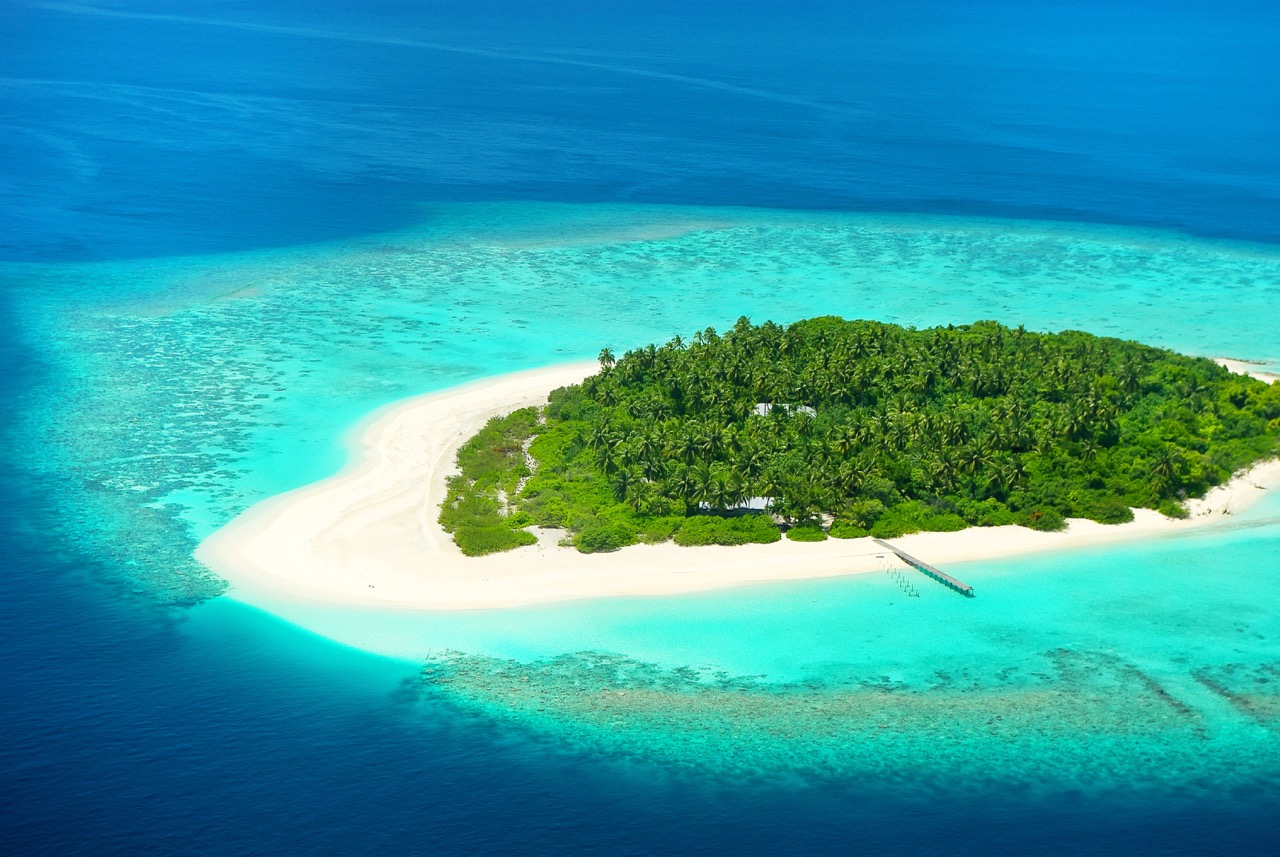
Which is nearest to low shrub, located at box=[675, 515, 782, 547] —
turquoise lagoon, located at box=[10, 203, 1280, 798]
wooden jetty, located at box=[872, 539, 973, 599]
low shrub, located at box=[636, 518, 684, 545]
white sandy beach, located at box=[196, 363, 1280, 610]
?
low shrub, located at box=[636, 518, 684, 545]

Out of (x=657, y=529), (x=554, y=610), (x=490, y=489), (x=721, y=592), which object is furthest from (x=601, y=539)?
(x=490, y=489)

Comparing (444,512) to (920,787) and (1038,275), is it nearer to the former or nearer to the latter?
(920,787)

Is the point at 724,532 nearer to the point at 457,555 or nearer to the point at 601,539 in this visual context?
the point at 601,539

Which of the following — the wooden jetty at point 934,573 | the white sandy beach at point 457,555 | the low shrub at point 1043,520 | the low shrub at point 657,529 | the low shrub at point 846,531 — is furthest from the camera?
the low shrub at point 1043,520

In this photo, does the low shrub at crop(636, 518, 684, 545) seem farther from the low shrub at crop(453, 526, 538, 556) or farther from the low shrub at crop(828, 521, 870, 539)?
the low shrub at crop(828, 521, 870, 539)

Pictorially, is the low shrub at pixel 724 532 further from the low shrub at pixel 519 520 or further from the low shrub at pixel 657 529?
the low shrub at pixel 519 520

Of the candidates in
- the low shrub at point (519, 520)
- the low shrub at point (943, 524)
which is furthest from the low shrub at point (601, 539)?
the low shrub at point (943, 524)
